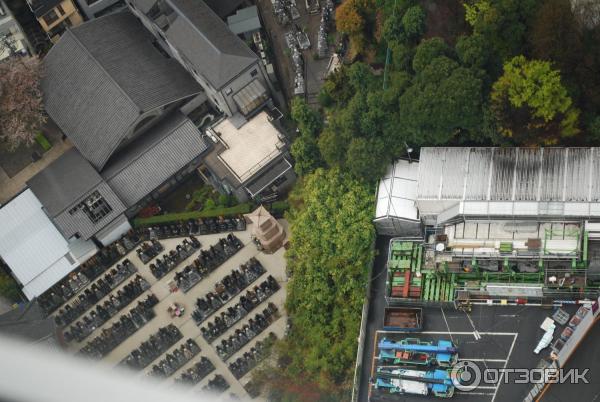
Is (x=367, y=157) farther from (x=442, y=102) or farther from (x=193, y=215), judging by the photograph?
(x=193, y=215)

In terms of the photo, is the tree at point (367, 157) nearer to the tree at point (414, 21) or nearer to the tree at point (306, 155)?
the tree at point (306, 155)

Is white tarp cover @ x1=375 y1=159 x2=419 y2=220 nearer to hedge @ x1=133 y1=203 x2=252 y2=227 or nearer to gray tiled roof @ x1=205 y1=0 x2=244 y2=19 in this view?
hedge @ x1=133 y1=203 x2=252 y2=227

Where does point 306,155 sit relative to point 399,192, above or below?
above

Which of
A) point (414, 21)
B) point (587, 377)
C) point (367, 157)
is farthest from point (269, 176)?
point (587, 377)

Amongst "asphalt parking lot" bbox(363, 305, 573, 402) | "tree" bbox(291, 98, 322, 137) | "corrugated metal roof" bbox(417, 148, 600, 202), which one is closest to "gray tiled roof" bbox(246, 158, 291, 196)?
"tree" bbox(291, 98, 322, 137)

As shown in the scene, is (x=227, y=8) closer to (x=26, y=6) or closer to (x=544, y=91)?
(x=26, y=6)

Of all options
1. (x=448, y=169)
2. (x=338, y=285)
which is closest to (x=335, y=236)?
(x=338, y=285)

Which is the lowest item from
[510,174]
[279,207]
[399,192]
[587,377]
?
[587,377]
